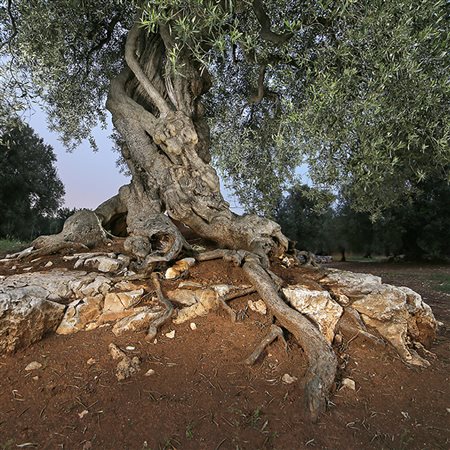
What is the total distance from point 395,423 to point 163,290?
3020 mm

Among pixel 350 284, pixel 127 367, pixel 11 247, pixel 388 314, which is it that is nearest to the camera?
pixel 127 367

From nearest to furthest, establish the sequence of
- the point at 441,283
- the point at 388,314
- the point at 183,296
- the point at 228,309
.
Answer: the point at 228,309, the point at 183,296, the point at 388,314, the point at 441,283

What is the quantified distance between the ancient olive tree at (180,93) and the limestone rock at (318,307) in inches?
13.2

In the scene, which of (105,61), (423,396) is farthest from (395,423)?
(105,61)

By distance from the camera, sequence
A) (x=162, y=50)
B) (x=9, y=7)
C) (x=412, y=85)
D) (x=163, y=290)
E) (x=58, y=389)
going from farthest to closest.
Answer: (x=162, y=50)
(x=9, y=7)
(x=412, y=85)
(x=163, y=290)
(x=58, y=389)

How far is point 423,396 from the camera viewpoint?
3.88m

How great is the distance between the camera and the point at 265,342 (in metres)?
4.01

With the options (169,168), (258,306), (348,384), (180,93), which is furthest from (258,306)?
(180,93)

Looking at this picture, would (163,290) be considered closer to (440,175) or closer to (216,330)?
(216,330)

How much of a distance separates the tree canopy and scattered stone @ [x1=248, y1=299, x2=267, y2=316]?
2198mm

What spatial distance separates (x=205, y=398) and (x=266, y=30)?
587cm

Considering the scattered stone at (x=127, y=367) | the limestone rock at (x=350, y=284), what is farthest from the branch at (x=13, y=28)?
the limestone rock at (x=350, y=284)

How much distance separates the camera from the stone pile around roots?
400 centimetres

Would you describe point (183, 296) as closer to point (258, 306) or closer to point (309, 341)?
point (258, 306)
